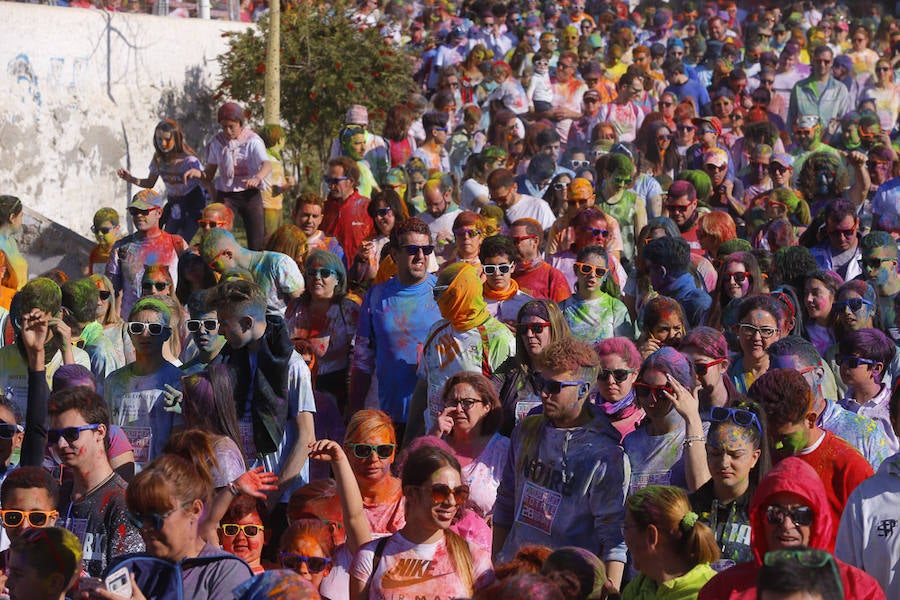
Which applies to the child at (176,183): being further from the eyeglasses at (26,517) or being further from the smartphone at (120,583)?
the smartphone at (120,583)

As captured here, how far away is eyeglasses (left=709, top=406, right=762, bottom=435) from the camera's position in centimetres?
592

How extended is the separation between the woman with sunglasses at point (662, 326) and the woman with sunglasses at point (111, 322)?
120 inches

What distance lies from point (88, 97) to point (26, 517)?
11325mm

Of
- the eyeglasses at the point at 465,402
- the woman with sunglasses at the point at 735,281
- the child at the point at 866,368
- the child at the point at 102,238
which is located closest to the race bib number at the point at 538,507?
the eyeglasses at the point at 465,402

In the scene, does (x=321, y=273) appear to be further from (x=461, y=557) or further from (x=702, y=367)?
(x=461, y=557)

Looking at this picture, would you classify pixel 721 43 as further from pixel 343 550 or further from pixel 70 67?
pixel 343 550

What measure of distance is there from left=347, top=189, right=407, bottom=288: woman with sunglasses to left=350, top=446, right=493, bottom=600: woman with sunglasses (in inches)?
198

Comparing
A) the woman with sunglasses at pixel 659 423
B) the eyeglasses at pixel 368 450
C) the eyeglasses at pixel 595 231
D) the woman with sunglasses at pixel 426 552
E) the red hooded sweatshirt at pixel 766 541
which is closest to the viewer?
the red hooded sweatshirt at pixel 766 541

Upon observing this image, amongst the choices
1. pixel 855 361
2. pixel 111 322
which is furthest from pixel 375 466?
pixel 111 322

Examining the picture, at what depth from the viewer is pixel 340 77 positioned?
Result: 17406 mm

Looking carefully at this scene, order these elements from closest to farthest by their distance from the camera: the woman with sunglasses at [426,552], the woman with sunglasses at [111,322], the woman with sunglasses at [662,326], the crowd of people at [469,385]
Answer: the crowd of people at [469,385] < the woman with sunglasses at [426,552] < the woman with sunglasses at [662,326] < the woman with sunglasses at [111,322]

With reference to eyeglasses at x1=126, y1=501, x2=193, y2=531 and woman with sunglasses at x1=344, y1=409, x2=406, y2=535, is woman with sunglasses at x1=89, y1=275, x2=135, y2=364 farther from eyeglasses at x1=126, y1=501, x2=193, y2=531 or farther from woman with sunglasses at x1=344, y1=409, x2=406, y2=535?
eyeglasses at x1=126, y1=501, x2=193, y2=531

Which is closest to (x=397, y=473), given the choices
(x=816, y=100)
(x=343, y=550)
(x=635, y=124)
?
(x=343, y=550)

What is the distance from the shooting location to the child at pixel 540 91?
17844 millimetres
